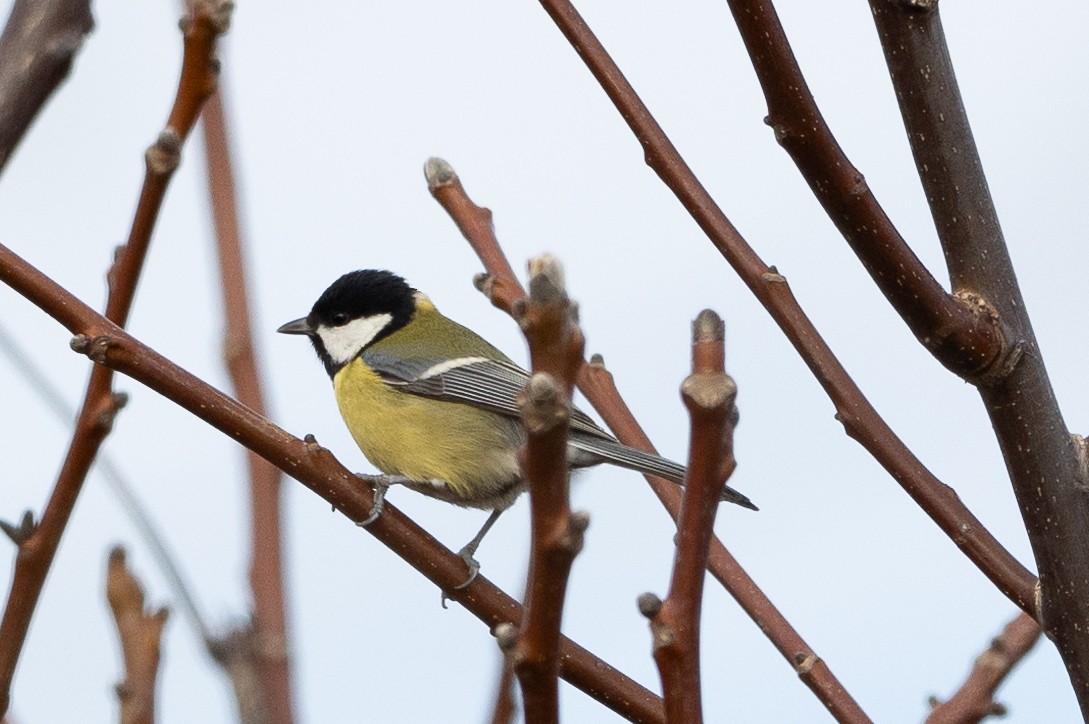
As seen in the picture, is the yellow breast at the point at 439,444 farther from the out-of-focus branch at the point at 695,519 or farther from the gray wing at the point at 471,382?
the out-of-focus branch at the point at 695,519

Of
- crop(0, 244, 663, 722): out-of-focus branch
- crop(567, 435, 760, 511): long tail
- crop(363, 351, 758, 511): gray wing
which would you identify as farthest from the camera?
crop(363, 351, 758, 511): gray wing

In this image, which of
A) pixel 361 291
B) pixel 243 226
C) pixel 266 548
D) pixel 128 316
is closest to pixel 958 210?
pixel 128 316

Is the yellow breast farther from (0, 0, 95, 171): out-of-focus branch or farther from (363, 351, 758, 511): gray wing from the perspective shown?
(0, 0, 95, 171): out-of-focus branch

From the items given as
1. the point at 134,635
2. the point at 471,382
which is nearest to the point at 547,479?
the point at 134,635

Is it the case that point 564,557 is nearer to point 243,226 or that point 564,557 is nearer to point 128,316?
point 128,316

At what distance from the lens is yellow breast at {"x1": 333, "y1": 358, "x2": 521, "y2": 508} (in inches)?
115

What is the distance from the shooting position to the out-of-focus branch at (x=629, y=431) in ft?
4.91

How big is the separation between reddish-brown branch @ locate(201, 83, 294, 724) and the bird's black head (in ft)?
4.32

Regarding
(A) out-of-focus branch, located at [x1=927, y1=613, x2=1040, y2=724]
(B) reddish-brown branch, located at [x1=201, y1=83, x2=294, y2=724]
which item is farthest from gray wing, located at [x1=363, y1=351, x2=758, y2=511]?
(A) out-of-focus branch, located at [x1=927, y1=613, x2=1040, y2=724]

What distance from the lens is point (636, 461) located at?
249 cm

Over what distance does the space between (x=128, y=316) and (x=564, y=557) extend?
879 millimetres

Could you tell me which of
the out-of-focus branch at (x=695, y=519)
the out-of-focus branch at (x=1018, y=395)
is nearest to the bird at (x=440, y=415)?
the out-of-focus branch at (x=1018, y=395)

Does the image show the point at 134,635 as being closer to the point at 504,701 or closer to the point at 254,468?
the point at 254,468

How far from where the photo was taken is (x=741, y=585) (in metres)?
1.64
